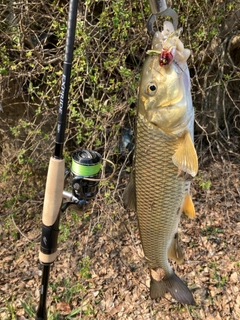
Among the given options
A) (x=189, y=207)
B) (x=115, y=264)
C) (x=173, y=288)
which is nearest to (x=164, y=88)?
(x=189, y=207)

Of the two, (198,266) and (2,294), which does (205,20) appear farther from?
(2,294)

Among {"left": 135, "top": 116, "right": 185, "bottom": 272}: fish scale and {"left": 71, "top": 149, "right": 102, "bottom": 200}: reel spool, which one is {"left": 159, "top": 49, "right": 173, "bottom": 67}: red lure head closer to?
{"left": 135, "top": 116, "right": 185, "bottom": 272}: fish scale

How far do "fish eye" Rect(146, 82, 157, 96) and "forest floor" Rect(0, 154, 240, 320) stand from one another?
6.25 feet

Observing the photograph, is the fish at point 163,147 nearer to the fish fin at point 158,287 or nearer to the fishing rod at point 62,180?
the fish fin at point 158,287

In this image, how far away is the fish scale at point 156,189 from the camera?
143cm

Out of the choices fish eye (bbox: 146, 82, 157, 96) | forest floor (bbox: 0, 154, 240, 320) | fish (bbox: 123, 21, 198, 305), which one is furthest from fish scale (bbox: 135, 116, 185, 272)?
forest floor (bbox: 0, 154, 240, 320)

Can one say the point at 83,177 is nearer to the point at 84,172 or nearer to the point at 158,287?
the point at 84,172

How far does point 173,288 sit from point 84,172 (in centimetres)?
74

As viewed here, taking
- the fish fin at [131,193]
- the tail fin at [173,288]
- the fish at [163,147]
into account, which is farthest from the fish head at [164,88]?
the tail fin at [173,288]

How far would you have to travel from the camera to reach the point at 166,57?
4.18ft

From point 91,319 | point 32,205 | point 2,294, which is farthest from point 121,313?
point 32,205

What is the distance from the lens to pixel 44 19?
3.48 m

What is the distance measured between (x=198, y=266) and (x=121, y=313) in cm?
89

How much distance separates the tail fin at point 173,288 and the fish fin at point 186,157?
2.17ft
